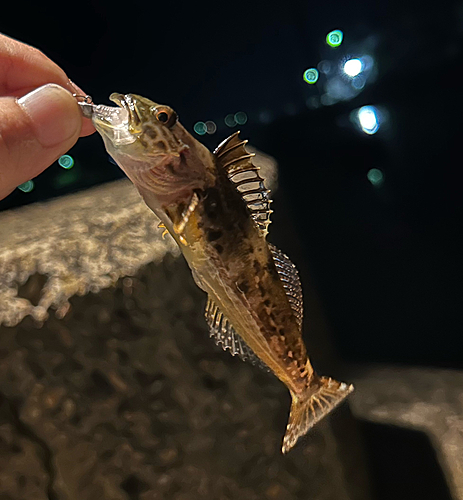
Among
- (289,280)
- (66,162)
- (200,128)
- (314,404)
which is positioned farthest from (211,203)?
(66,162)

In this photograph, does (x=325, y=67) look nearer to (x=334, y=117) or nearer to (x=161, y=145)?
(x=334, y=117)

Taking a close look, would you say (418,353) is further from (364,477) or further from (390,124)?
(390,124)

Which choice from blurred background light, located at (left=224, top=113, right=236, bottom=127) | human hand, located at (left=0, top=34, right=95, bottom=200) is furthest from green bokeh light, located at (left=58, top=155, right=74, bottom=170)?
human hand, located at (left=0, top=34, right=95, bottom=200)

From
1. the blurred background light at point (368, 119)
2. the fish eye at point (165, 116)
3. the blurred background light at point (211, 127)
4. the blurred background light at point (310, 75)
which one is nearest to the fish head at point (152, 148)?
the fish eye at point (165, 116)

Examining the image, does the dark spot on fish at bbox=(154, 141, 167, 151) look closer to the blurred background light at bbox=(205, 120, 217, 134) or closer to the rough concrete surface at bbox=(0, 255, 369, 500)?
the rough concrete surface at bbox=(0, 255, 369, 500)

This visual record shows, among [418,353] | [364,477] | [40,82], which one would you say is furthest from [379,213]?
[40,82]
